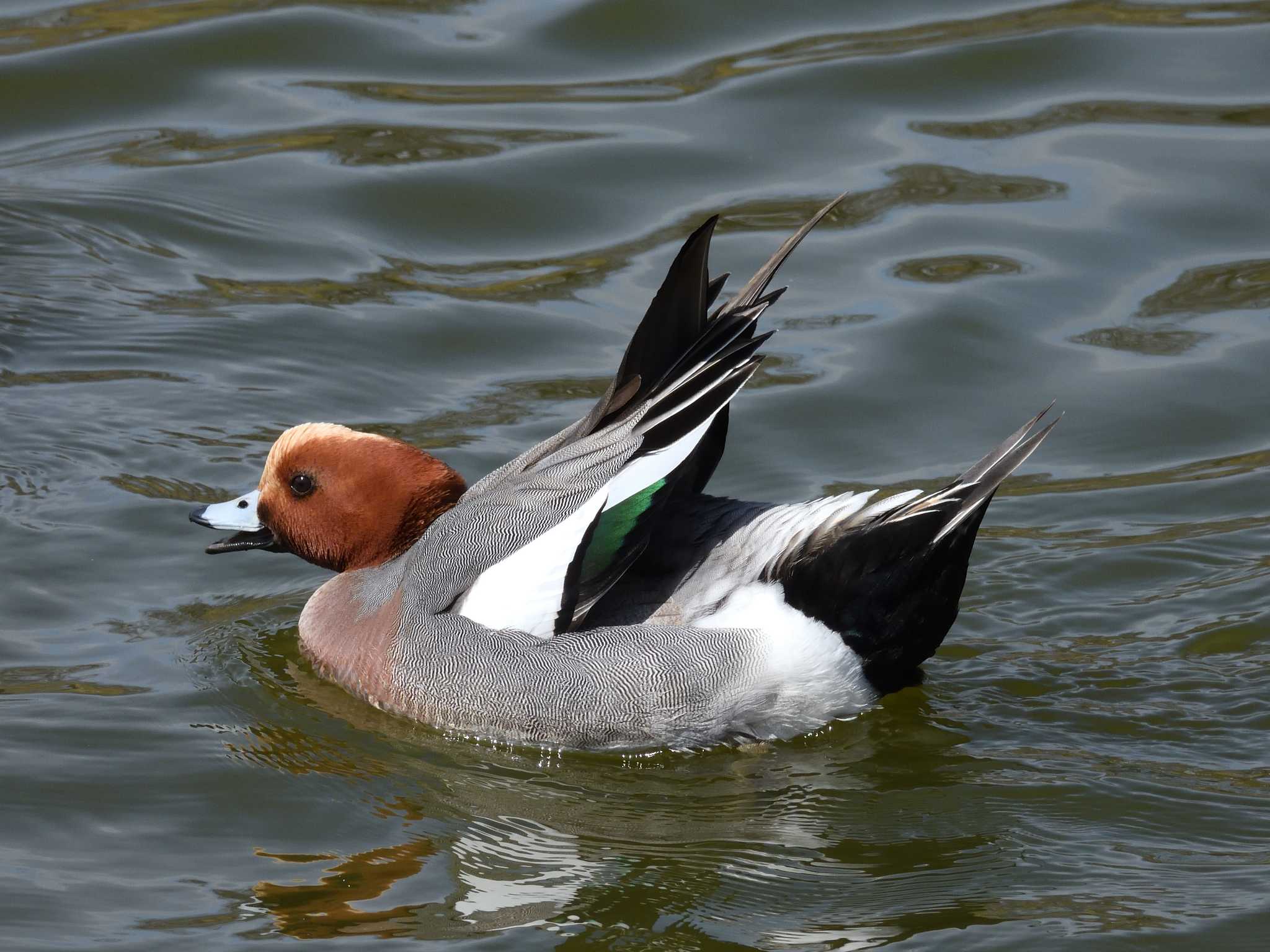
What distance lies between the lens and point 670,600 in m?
4.62

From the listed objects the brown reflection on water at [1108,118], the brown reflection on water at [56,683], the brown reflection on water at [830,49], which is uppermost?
the brown reflection on water at [830,49]

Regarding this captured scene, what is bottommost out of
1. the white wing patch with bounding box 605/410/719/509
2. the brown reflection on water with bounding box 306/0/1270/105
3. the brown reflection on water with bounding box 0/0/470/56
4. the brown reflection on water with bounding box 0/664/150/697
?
the brown reflection on water with bounding box 0/664/150/697

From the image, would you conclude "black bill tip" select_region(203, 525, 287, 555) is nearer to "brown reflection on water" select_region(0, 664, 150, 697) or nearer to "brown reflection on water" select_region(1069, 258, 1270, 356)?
"brown reflection on water" select_region(0, 664, 150, 697)

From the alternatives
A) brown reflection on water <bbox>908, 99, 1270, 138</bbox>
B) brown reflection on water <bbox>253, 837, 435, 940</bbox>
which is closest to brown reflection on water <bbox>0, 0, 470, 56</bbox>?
brown reflection on water <bbox>908, 99, 1270, 138</bbox>

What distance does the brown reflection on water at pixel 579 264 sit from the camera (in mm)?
7508

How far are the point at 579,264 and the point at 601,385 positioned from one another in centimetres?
121

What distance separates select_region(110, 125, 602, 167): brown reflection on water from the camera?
865cm

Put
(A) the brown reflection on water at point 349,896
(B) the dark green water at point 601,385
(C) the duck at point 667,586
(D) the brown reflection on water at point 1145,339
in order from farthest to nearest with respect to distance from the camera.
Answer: (D) the brown reflection on water at point 1145,339 → (C) the duck at point 667,586 → (B) the dark green water at point 601,385 → (A) the brown reflection on water at point 349,896

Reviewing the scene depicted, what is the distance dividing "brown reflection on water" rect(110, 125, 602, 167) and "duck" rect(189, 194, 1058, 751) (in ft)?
14.0

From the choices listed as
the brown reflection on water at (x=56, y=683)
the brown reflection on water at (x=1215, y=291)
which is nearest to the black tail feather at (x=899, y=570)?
the brown reflection on water at (x=56, y=683)

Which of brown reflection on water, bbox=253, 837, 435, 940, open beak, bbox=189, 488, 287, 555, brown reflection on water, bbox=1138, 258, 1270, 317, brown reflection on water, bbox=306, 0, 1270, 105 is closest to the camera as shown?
brown reflection on water, bbox=253, 837, 435, 940

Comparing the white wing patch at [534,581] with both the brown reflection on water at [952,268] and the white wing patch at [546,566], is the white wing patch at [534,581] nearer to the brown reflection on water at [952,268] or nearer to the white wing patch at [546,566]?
the white wing patch at [546,566]

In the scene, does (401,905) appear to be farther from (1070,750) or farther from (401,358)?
(401,358)

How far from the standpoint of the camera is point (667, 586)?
4664 mm
